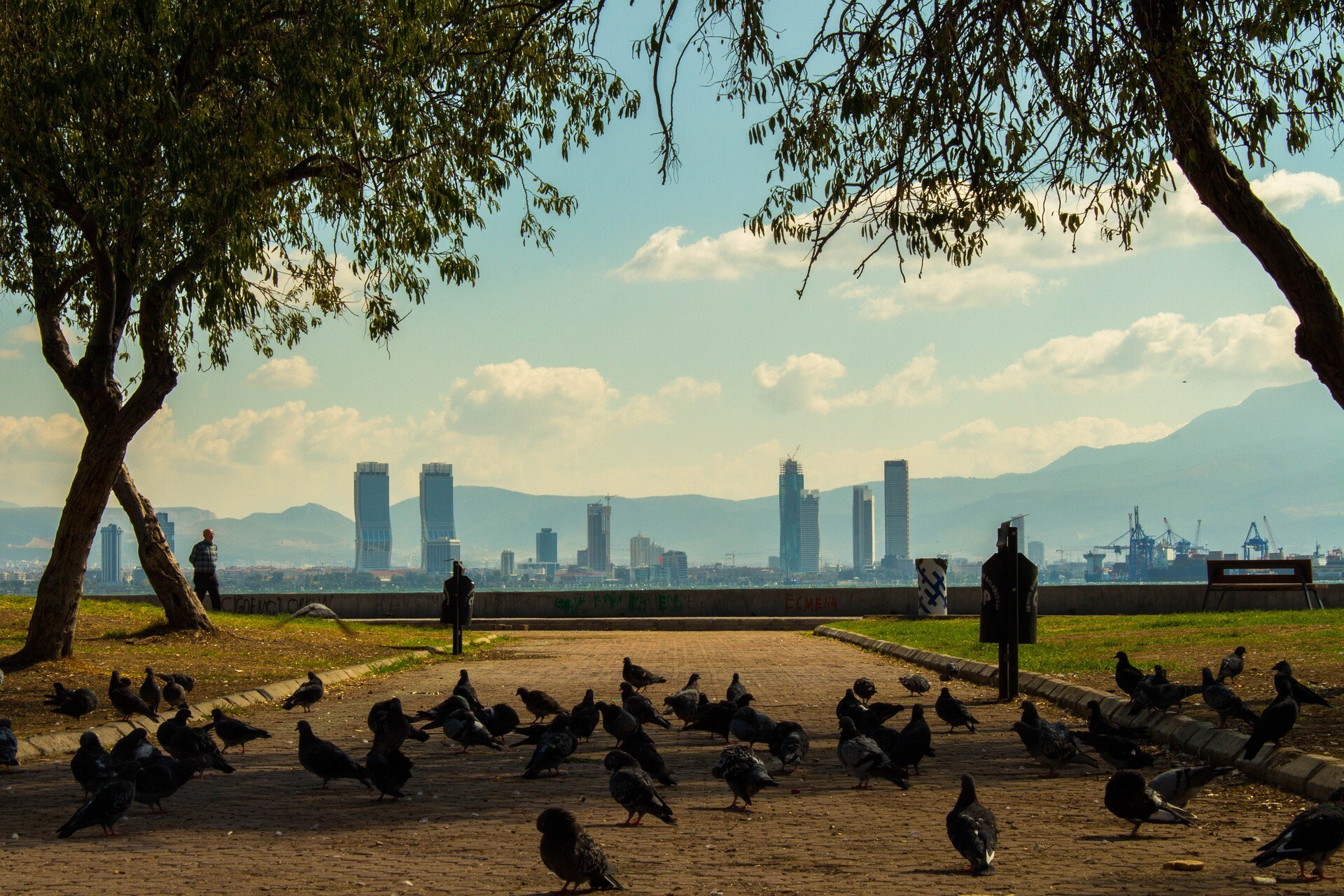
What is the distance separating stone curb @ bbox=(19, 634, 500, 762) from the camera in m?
10.4

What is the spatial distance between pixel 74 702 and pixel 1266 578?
2579cm

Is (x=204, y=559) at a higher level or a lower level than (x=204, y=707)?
higher

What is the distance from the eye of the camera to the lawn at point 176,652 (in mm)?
13359

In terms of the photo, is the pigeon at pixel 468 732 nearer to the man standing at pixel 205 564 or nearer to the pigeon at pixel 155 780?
the pigeon at pixel 155 780

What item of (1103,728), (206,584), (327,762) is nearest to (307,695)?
(327,762)

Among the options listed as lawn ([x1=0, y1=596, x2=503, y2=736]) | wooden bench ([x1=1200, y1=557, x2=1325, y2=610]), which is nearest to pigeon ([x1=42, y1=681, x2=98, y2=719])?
lawn ([x1=0, y1=596, x2=503, y2=736])

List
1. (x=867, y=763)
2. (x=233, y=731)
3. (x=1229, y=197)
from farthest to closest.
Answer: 1. (x=1229, y=197)
2. (x=233, y=731)
3. (x=867, y=763)

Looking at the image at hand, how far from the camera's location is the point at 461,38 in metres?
15.4

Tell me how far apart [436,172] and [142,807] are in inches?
459

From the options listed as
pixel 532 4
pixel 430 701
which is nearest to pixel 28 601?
pixel 430 701

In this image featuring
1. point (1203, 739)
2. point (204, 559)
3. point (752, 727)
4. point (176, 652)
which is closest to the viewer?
point (1203, 739)

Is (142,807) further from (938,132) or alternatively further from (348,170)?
(348,170)

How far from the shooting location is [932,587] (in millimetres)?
32906

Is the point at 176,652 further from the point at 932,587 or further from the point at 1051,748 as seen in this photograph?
the point at 932,587
